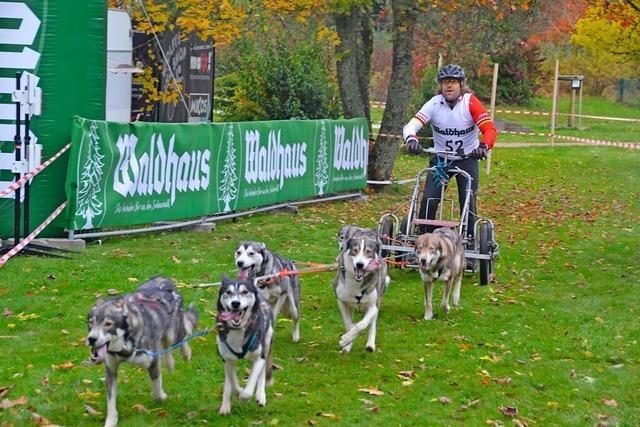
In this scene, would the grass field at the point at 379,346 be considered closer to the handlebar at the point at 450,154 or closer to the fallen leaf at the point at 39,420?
the fallen leaf at the point at 39,420

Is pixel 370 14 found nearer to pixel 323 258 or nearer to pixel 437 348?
pixel 323 258

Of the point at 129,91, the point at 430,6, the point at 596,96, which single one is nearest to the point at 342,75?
the point at 430,6

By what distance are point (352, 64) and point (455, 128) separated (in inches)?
431

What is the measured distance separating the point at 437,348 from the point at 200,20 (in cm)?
1059

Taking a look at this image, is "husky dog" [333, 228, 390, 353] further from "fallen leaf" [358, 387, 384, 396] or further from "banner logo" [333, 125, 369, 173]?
"banner logo" [333, 125, 369, 173]

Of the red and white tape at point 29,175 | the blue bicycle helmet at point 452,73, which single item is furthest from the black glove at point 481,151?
the red and white tape at point 29,175

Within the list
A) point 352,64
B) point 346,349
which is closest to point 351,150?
point 352,64

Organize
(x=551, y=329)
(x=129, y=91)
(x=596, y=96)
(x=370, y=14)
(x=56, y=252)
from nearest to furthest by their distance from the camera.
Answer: (x=551, y=329), (x=56, y=252), (x=129, y=91), (x=370, y=14), (x=596, y=96)

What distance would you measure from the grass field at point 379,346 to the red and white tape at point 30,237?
0.36 feet

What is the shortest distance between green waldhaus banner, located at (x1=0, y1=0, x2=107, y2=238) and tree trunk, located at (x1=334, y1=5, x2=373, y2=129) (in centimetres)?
841

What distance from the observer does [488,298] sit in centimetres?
1198

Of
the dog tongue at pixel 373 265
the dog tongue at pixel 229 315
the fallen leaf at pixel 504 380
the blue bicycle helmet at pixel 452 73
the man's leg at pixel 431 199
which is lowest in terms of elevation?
the fallen leaf at pixel 504 380

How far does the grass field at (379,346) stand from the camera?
7562 mm

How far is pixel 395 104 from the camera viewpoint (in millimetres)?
23328
